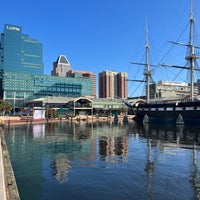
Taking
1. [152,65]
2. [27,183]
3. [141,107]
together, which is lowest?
[27,183]

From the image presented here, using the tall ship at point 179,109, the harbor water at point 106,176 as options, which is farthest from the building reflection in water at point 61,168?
the tall ship at point 179,109

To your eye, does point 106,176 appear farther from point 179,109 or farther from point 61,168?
point 179,109

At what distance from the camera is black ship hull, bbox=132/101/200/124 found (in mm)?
81000

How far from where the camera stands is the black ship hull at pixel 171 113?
266ft

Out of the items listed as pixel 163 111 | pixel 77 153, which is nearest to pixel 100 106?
pixel 163 111

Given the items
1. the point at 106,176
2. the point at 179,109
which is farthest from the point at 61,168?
the point at 179,109

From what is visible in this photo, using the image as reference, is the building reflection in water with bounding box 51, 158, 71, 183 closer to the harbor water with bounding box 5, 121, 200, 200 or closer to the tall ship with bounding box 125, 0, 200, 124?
the harbor water with bounding box 5, 121, 200, 200

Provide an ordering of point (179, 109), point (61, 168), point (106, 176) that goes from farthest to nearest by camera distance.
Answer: point (179, 109)
point (61, 168)
point (106, 176)

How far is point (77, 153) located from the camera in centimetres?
2834

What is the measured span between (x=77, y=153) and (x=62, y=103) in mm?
138052

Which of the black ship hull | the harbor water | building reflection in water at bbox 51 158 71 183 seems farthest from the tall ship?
building reflection in water at bbox 51 158 71 183

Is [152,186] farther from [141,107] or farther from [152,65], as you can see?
[152,65]

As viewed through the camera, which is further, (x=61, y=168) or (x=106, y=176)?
(x=61, y=168)

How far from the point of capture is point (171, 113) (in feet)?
296
